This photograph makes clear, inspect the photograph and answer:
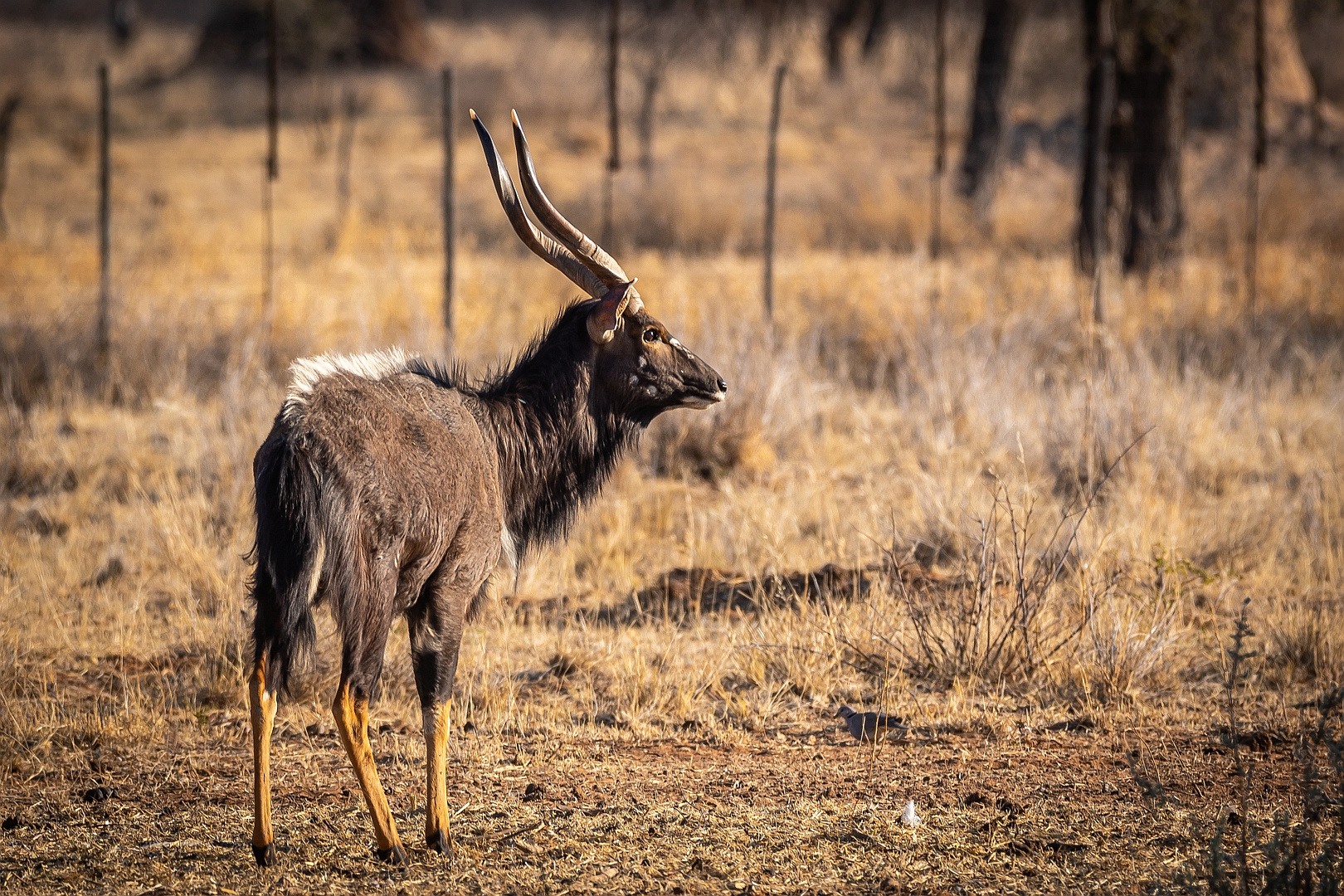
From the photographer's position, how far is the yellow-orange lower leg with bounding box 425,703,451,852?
13.5ft

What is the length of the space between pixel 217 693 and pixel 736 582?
2717mm

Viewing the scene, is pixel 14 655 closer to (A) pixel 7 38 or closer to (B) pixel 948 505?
(B) pixel 948 505

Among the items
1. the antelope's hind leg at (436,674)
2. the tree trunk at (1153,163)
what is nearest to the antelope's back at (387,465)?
the antelope's hind leg at (436,674)

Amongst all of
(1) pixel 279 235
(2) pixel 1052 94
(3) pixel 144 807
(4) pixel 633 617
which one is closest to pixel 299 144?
(1) pixel 279 235

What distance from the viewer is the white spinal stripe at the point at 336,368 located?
399 cm

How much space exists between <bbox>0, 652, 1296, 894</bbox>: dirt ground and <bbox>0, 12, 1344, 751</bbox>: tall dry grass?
24cm

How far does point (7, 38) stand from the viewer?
123ft

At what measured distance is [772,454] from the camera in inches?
349

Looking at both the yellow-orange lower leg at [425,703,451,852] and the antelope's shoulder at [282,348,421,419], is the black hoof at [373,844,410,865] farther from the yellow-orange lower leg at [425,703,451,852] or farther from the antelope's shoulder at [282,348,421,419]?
the antelope's shoulder at [282,348,421,419]

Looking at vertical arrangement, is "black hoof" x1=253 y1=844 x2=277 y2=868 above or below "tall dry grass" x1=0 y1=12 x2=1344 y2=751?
below

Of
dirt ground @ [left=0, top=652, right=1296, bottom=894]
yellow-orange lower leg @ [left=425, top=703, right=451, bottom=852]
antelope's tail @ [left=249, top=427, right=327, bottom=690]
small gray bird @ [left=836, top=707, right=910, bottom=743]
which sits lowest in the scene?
dirt ground @ [left=0, top=652, right=1296, bottom=894]

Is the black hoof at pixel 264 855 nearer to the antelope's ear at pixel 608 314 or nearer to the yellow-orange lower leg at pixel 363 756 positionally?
the yellow-orange lower leg at pixel 363 756

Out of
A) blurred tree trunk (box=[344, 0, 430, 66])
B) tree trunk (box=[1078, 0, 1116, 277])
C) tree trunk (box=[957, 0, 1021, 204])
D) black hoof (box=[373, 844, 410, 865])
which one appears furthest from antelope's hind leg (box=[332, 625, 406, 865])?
blurred tree trunk (box=[344, 0, 430, 66])

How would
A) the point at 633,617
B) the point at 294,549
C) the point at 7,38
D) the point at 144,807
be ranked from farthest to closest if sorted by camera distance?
1. the point at 7,38
2. the point at 633,617
3. the point at 144,807
4. the point at 294,549
